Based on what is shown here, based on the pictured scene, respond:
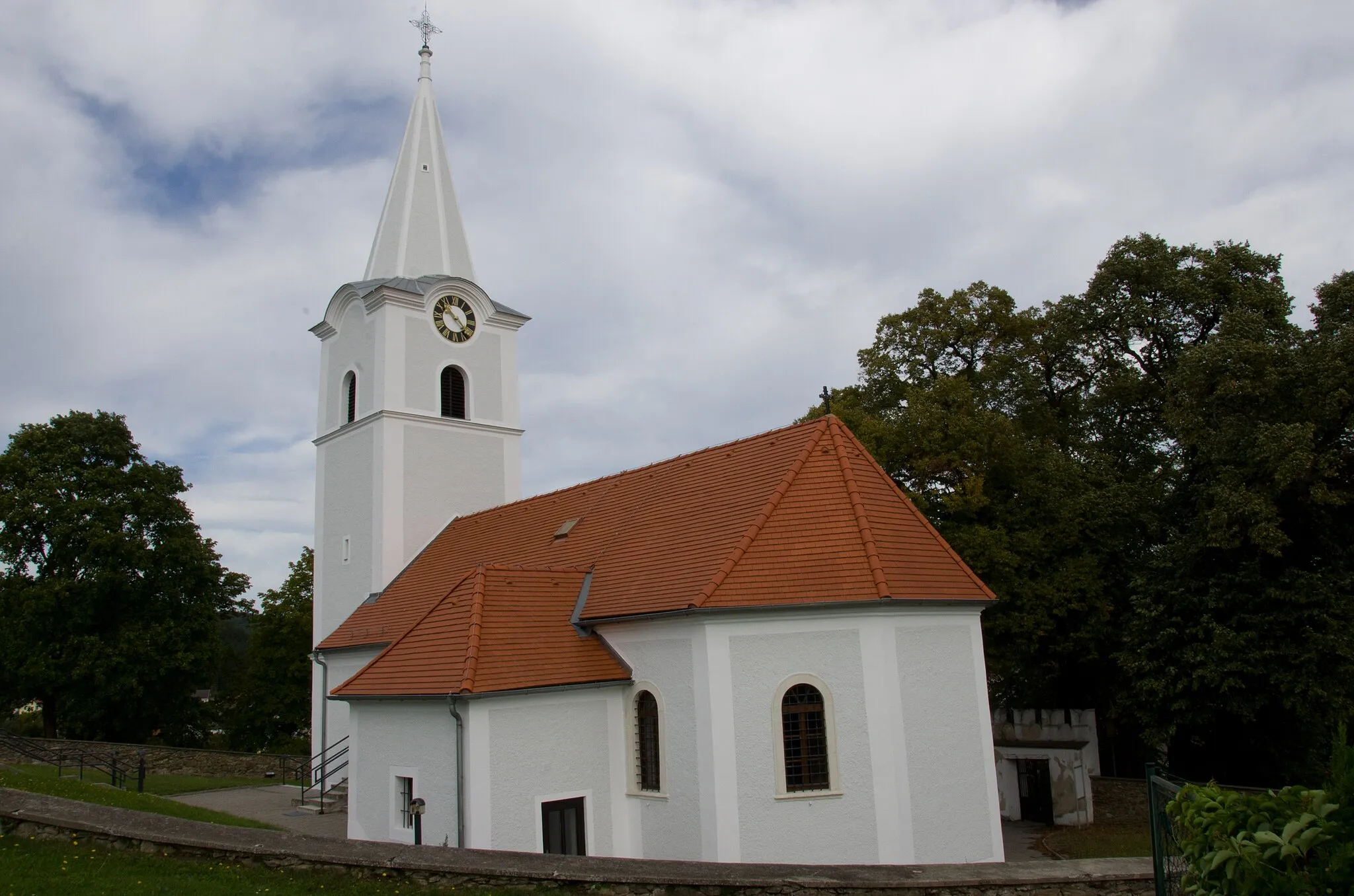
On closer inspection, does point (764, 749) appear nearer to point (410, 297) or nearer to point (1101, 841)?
point (1101, 841)

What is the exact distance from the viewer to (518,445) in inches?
1024

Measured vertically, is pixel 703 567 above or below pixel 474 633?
above

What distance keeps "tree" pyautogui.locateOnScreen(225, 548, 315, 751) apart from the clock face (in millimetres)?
15624

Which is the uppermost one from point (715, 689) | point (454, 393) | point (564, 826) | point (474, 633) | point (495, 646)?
point (454, 393)

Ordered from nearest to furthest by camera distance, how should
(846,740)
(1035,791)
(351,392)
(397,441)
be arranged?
(846,740), (1035,791), (397,441), (351,392)

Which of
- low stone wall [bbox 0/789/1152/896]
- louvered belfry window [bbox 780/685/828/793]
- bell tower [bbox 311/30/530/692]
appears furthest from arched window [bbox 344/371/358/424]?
low stone wall [bbox 0/789/1152/896]

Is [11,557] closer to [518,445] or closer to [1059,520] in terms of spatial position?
[518,445]

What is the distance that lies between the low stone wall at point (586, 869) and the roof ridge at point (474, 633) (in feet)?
13.5

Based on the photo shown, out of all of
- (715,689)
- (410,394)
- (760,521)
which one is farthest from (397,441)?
(715,689)

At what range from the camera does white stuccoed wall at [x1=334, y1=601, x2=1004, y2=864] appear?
43.5ft

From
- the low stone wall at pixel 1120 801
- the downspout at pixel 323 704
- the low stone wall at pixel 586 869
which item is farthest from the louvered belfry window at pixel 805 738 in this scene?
the downspout at pixel 323 704

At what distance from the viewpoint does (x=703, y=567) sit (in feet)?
48.2

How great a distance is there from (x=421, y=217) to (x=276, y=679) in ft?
67.0

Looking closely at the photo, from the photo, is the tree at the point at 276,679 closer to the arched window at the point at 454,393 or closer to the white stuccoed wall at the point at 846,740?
the arched window at the point at 454,393
